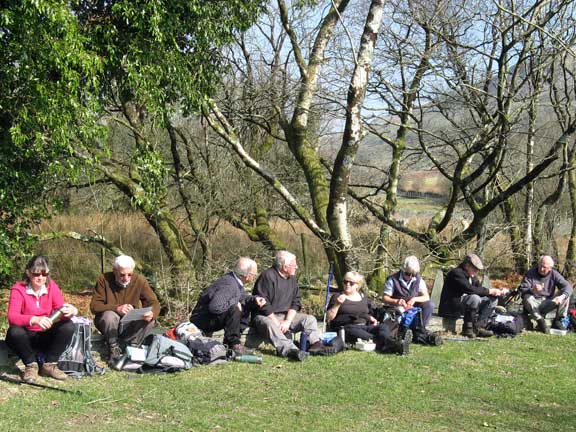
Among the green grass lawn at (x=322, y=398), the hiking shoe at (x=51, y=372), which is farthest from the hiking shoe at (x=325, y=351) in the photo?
the hiking shoe at (x=51, y=372)

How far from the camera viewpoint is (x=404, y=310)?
29.0ft

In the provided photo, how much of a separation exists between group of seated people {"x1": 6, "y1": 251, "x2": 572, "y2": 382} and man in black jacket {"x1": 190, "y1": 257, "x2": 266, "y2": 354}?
1 centimetres

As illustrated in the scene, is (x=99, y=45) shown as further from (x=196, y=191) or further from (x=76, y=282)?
(x=76, y=282)

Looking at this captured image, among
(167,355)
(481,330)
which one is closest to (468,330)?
(481,330)

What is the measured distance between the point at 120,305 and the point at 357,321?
2779 mm

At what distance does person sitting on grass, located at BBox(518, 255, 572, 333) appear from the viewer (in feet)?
33.5

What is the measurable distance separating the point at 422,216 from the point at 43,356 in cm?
1476

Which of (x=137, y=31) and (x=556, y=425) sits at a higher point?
(x=137, y=31)

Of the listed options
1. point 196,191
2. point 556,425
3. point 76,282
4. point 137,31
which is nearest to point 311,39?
point 196,191

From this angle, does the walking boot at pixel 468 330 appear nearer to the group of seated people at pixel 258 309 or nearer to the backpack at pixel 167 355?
the group of seated people at pixel 258 309

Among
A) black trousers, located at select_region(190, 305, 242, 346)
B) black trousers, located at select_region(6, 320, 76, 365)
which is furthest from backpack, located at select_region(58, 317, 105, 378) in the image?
black trousers, located at select_region(190, 305, 242, 346)

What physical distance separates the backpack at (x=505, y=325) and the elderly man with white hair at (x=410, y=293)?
1118 mm

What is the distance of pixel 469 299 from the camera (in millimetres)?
9609

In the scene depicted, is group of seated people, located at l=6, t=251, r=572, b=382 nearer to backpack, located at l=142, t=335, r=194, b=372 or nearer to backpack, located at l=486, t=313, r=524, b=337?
backpack, located at l=486, t=313, r=524, b=337
